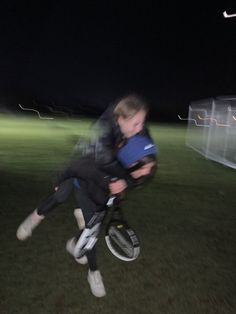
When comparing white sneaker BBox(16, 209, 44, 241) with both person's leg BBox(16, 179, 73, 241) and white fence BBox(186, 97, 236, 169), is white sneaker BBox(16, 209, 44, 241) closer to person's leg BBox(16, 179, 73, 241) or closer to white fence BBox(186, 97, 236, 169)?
person's leg BBox(16, 179, 73, 241)

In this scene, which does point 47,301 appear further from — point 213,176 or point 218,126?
point 218,126

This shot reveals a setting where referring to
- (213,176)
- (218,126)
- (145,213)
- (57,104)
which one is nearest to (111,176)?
(145,213)

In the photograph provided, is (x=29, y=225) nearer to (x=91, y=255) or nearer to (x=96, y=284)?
(x=91, y=255)

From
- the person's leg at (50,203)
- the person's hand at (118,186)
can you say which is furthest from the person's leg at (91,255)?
the person's hand at (118,186)

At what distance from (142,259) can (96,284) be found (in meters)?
1.08

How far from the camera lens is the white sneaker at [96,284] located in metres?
3.94

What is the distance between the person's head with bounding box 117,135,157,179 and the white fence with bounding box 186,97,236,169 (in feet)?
27.4

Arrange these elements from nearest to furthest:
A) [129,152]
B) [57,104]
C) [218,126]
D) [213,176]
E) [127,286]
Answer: [129,152], [127,286], [213,176], [218,126], [57,104]

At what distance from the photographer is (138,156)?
140 inches

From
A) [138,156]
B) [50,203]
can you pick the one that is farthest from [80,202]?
[138,156]

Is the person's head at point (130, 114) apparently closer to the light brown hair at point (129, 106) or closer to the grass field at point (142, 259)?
the light brown hair at point (129, 106)

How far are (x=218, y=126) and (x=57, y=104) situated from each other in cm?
3165

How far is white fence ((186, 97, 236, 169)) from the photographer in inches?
484

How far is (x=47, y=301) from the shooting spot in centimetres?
380
